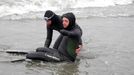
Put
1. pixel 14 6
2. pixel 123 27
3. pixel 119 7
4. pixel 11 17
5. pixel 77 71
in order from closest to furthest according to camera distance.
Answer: pixel 77 71, pixel 123 27, pixel 11 17, pixel 14 6, pixel 119 7


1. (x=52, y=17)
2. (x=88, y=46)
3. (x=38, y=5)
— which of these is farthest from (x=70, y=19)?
(x=38, y=5)

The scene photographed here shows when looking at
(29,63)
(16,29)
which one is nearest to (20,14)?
(16,29)

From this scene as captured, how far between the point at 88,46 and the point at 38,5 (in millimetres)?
7385

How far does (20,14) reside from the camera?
1460cm

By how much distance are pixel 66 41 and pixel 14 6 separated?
8.03 metres

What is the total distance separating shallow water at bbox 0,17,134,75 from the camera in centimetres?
761

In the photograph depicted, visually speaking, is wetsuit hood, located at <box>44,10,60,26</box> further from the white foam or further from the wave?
the white foam

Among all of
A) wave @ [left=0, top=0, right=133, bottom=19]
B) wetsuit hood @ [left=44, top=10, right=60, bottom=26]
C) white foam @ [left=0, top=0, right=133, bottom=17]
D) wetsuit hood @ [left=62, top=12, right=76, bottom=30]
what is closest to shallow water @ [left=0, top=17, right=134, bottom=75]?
wetsuit hood @ [left=62, top=12, right=76, bottom=30]

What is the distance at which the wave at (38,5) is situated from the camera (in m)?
14.6

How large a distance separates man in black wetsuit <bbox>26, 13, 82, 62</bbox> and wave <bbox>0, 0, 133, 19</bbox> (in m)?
5.89

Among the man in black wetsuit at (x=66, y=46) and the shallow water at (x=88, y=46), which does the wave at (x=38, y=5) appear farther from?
the man in black wetsuit at (x=66, y=46)

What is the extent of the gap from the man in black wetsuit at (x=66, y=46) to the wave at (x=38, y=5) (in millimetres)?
5891

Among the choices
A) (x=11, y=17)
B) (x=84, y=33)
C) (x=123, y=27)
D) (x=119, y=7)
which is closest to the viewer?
(x=84, y=33)

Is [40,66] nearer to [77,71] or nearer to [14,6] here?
[77,71]
